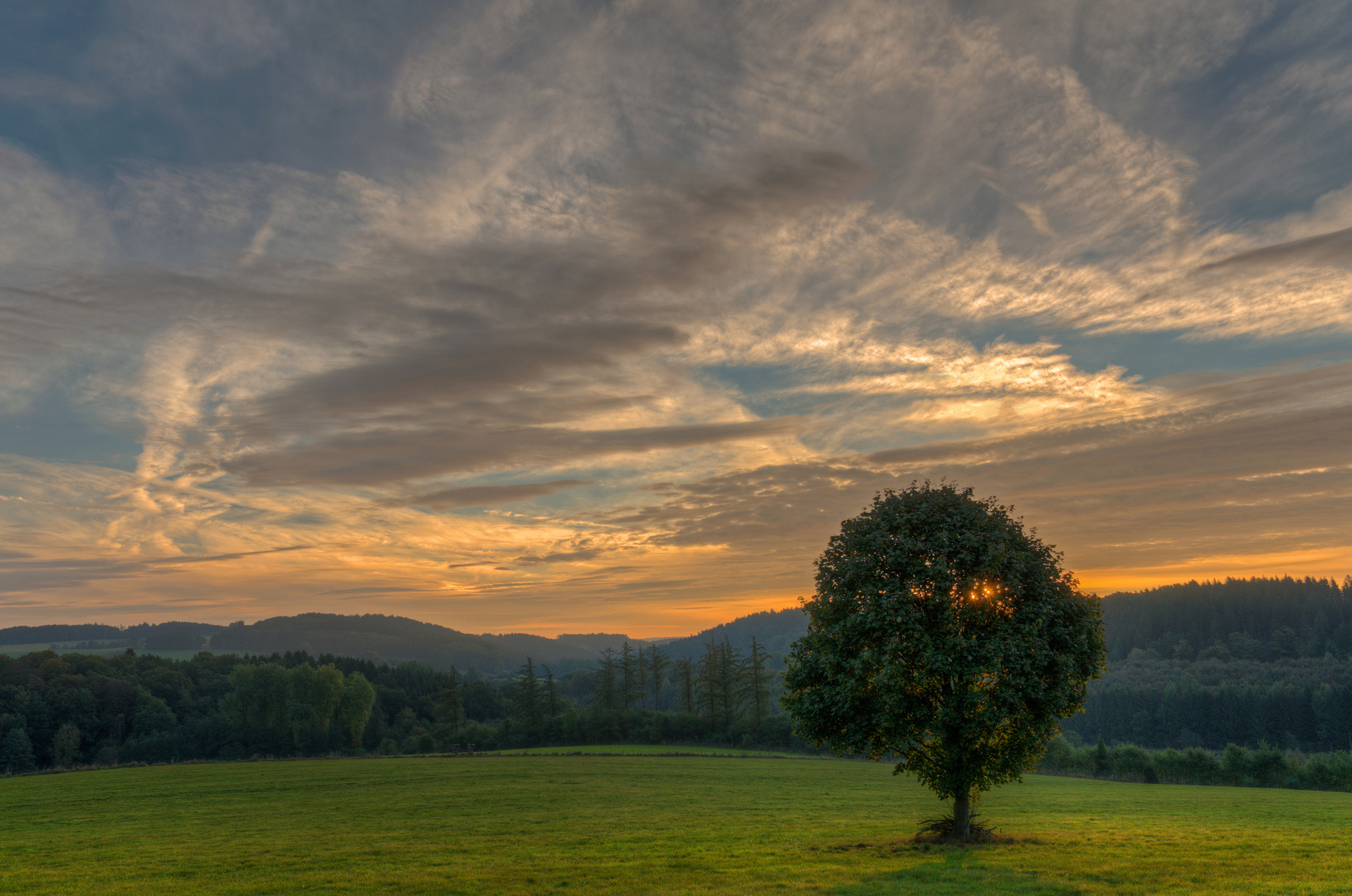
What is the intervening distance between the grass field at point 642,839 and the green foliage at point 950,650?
3928mm

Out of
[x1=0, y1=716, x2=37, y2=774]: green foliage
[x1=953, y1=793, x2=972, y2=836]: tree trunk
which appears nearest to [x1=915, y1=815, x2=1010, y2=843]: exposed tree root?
[x1=953, y1=793, x2=972, y2=836]: tree trunk

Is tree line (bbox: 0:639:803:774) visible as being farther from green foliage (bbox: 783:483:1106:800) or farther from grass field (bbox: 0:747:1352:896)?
green foliage (bbox: 783:483:1106:800)

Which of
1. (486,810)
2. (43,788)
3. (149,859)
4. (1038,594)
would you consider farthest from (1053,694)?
(43,788)

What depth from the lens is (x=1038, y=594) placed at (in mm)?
27891

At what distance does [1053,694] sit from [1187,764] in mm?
90040

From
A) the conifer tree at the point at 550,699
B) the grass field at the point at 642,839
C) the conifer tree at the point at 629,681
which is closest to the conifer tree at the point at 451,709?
the conifer tree at the point at 550,699

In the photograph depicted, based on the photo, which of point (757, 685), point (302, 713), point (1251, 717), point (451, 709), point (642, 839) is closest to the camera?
point (642, 839)

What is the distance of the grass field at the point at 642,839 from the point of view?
23031 mm

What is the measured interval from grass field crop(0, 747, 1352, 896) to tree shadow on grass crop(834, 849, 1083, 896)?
0.11 meters

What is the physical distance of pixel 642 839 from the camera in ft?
108

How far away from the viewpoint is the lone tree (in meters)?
26.3

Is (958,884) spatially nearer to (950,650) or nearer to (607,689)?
(950,650)

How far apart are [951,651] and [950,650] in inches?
2.5

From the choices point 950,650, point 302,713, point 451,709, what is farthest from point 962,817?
point 302,713
